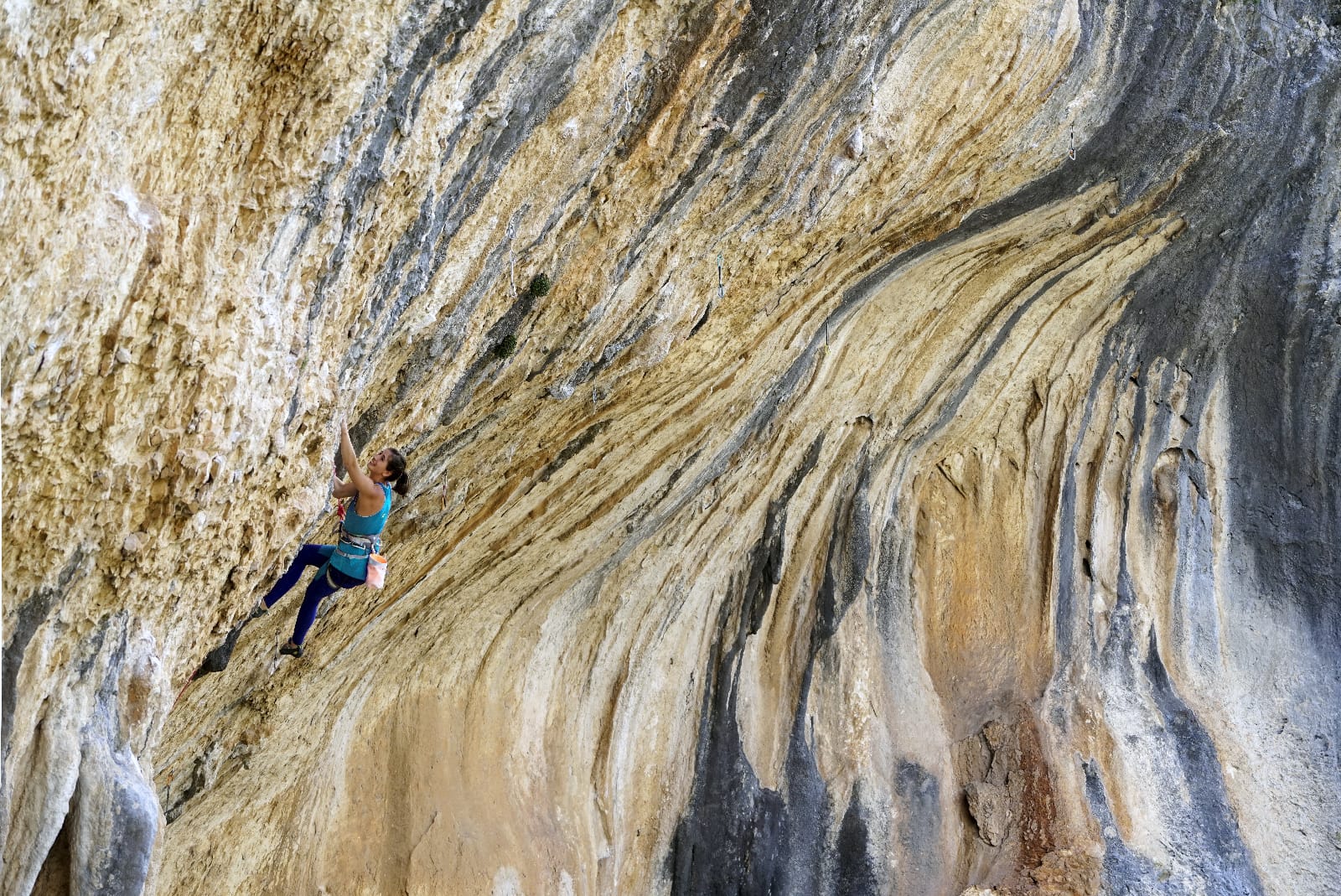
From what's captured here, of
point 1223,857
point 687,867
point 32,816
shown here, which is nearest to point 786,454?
point 687,867

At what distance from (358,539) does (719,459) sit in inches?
156

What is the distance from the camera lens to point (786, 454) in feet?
35.3

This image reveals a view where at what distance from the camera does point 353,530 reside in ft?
24.4

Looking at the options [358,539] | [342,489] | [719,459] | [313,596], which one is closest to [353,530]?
[358,539]

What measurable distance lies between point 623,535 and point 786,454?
1.76 m

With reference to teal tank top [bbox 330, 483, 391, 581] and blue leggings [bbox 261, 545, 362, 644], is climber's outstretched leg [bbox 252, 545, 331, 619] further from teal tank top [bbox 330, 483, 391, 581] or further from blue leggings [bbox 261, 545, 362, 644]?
teal tank top [bbox 330, 483, 391, 581]

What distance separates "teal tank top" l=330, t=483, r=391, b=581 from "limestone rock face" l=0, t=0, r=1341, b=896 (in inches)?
12.4

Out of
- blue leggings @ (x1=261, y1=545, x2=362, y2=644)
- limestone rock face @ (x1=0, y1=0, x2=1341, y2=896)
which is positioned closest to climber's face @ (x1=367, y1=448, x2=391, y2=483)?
limestone rock face @ (x1=0, y1=0, x2=1341, y2=896)

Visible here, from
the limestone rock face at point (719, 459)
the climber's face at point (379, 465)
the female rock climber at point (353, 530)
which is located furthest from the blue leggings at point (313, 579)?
the climber's face at point (379, 465)

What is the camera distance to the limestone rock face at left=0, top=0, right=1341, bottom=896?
609 cm

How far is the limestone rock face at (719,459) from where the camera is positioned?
6094 mm

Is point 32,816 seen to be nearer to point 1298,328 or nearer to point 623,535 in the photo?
point 623,535

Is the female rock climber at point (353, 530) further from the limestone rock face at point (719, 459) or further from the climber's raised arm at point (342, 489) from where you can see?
the limestone rock face at point (719, 459)

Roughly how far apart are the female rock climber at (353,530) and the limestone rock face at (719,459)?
29 centimetres
